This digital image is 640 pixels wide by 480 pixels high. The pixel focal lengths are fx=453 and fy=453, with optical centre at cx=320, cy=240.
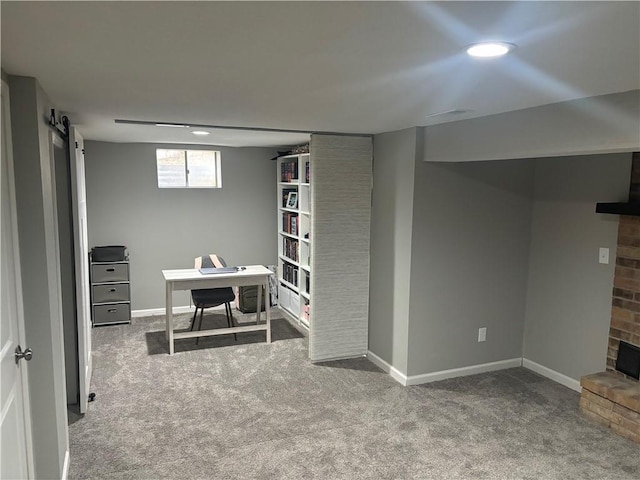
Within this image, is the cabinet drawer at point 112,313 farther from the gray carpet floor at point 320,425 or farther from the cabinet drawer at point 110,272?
the gray carpet floor at point 320,425

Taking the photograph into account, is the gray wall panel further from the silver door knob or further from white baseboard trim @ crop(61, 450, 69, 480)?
the silver door knob

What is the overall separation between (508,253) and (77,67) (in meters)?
3.45

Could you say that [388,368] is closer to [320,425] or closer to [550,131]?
[320,425]

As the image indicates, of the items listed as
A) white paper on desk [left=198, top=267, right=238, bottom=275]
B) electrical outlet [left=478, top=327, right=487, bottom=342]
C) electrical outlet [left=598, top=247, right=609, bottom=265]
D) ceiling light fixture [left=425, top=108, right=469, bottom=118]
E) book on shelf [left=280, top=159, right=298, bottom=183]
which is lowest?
electrical outlet [left=478, top=327, right=487, bottom=342]

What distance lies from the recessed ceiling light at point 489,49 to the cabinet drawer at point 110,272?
4598 mm

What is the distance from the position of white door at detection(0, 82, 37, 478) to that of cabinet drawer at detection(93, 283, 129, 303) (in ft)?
10.6

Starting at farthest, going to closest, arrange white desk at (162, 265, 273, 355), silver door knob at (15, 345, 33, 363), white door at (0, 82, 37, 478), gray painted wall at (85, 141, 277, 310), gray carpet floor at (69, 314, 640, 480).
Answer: gray painted wall at (85, 141, 277, 310) < white desk at (162, 265, 273, 355) < gray carpet floor at (69, 314, 640, 480) < silver door knob at (15, 345, 33, 363) < white door at (0, 82, 37, 478)

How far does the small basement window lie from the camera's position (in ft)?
18.4

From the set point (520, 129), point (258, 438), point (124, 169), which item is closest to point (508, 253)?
point (520, 129)

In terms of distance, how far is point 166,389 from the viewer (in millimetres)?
3602

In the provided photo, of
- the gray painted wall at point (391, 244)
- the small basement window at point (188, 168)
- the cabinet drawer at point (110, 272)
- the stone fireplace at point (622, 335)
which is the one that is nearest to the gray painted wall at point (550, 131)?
the gray painted wall at point (391, 244)

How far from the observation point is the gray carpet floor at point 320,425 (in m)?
2.63

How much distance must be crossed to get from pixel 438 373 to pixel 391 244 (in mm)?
1153

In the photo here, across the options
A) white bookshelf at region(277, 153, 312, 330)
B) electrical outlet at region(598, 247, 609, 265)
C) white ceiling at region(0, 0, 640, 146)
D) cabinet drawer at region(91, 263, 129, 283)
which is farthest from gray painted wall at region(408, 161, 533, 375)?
cabinet drawer at region(91, 263, 129, 283)
